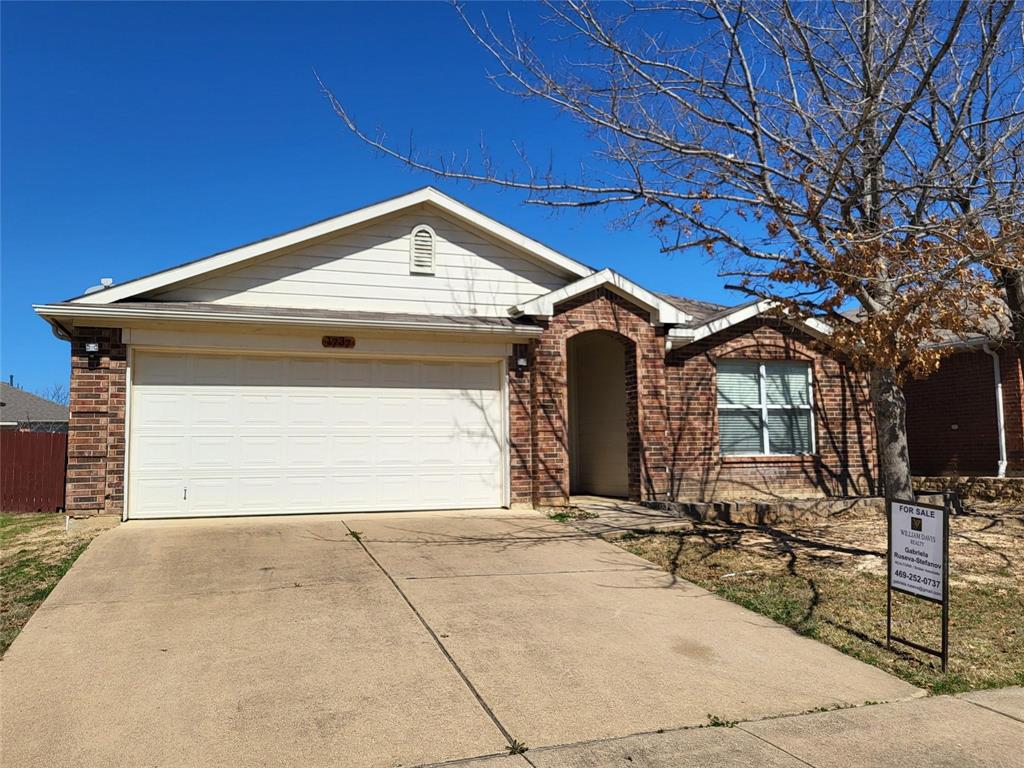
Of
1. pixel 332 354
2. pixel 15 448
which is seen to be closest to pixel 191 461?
pixel 332 354

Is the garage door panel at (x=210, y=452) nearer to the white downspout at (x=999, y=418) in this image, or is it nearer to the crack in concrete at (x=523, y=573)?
the crack in concrete at (x=523, y=573)

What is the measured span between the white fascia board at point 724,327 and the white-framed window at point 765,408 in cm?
66

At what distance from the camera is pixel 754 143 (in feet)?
29.8

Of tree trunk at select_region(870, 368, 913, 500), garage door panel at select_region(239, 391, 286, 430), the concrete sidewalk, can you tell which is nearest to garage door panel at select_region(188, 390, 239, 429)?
garage door panel at select_region(239, 391, 286, 430)

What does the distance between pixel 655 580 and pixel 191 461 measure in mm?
6406

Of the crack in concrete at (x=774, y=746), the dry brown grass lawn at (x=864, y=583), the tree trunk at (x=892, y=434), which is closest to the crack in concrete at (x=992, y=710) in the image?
the dry brown grass lawn at (x=864, y=583)

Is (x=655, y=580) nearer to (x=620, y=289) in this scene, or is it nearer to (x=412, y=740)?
(x=412, y=740)

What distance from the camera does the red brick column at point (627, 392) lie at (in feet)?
39.5

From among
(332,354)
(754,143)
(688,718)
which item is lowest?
(688,718)

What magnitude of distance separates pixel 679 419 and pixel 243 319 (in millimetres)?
7098

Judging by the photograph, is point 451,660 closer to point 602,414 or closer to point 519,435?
point 519,435

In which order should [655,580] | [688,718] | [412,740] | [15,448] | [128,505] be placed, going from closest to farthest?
[412,740]
[688,718]
[655,580]
[128,505]
[15,448]

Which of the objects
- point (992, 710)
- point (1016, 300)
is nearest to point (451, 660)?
point (992, 710)

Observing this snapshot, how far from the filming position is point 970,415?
1530 cm
